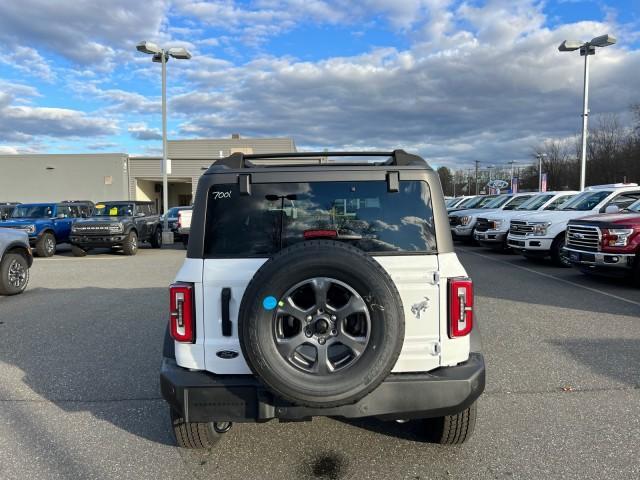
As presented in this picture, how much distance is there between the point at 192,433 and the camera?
331 centimetres

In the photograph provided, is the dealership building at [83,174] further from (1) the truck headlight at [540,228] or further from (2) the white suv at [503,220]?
(1) the truck headlight at [540,228]

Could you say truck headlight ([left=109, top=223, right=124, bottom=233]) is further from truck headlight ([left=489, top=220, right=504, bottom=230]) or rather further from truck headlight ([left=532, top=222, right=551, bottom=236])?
truck headlight ([left=532, top=222, right=551, bottom=236])

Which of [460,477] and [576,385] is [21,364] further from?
[576,385]

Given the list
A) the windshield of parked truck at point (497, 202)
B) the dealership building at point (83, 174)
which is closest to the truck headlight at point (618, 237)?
the windshield of parked truck at point (497, 202)

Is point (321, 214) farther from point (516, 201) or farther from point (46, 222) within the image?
point (516, 201)

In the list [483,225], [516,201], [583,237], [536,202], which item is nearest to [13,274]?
[583,237]

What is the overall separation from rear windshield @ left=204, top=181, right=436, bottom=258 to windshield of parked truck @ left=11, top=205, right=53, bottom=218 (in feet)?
55.2

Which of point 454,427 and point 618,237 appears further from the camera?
point 618,237

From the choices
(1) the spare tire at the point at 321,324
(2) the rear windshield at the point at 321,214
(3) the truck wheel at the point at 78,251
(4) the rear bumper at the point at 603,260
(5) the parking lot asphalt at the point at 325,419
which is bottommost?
(5) the parking lot asphalt at the point at 325,419

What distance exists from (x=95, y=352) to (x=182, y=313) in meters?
3.24

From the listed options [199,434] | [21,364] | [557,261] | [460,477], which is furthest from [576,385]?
[557,261]

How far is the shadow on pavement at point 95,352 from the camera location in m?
4.10

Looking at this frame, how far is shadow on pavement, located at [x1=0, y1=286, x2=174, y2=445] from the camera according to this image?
410 cm

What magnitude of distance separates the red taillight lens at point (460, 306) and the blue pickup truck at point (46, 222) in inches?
617
